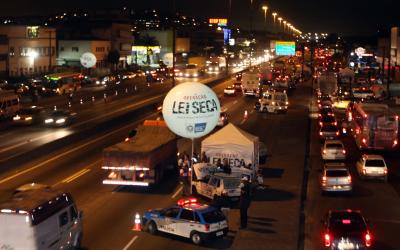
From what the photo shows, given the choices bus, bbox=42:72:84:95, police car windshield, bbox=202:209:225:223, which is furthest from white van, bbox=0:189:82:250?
bus, bbox=42:72:84:95

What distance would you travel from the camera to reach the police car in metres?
21.8

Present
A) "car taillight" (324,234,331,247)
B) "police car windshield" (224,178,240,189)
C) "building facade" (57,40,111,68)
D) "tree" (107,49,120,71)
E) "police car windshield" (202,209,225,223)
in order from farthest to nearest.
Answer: "tree" (107,49,120,71)
"building facade" (57,40,111,68)
"police car windshield" (224,178,240,189)
"police car windshield" (202,209,225,223)
"car taillight" (324,234,331,247)

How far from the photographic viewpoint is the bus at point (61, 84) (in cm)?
7886

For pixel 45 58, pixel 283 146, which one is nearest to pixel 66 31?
pixel 45 58

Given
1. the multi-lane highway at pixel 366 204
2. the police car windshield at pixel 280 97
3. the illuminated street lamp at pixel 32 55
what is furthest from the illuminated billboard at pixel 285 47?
the multi-lane highway at pixel 366 204

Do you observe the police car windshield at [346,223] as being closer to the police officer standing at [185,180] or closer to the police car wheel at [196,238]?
the police car wheel at [196,238]

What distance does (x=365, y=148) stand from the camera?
4297 centimetres

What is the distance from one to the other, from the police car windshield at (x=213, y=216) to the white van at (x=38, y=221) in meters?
4.34

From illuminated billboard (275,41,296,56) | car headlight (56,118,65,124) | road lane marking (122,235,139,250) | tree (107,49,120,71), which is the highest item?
illuminated billboard (275,41,296,56)

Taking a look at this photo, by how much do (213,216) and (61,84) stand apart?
61.8 m

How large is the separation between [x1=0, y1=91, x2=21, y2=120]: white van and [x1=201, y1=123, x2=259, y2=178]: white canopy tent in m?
27.3

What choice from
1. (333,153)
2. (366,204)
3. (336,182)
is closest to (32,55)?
(333,153)

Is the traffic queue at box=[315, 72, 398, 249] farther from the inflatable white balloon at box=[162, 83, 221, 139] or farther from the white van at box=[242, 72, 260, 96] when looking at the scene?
the white van at box=[242, 72, 260, 96]

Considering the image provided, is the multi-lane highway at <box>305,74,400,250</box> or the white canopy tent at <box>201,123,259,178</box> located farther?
the white canopy tent at <box>201,123,259,178</box>
